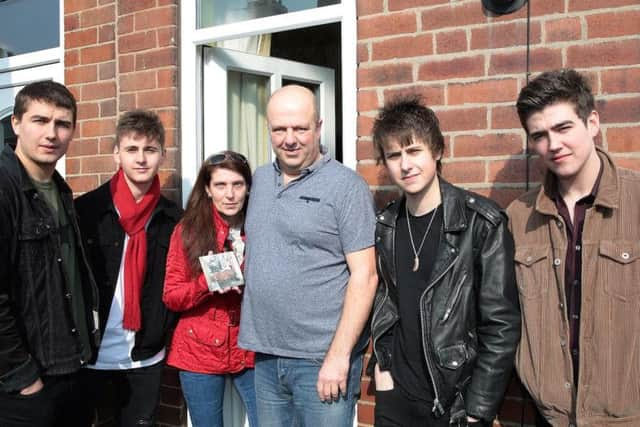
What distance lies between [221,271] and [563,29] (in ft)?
6.01

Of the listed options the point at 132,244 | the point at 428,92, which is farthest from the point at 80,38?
the point at 428,92

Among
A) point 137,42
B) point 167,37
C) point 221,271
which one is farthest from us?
point 137,42

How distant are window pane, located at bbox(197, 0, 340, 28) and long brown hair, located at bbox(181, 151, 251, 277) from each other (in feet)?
3.96

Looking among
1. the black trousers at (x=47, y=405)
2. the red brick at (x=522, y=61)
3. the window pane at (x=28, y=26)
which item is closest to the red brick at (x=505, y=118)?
the red brick at (x=522, y=61)

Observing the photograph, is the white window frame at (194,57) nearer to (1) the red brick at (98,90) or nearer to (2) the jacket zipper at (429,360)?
(1) the red brick at (98,90)

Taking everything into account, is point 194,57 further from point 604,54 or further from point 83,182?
point 604,54

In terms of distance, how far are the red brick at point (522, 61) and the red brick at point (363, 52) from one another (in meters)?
0.62

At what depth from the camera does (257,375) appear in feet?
8.79

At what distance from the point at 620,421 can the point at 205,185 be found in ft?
6.58

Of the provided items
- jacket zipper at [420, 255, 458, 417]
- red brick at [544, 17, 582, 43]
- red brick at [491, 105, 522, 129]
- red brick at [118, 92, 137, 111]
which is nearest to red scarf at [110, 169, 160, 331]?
red brick at [118, 92, 137, 111]

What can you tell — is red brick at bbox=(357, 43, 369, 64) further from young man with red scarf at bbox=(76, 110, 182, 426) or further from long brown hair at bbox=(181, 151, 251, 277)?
young man with red scarf at bbox=(76, 110, 182, 426)

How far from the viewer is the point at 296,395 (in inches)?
99.4

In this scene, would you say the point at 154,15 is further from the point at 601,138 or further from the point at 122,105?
the point at 601,138

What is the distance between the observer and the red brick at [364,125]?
295cm
